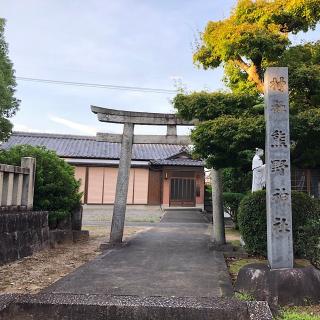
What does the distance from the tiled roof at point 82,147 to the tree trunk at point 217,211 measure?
59.8 ft

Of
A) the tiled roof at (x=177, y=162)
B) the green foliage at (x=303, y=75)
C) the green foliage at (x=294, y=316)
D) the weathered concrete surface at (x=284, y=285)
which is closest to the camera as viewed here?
the green foliage at (x=294, y=316)

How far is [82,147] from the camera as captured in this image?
30562mm

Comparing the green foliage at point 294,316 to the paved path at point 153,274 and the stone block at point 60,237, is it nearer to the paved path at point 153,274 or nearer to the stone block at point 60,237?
the paved path at point 153,274

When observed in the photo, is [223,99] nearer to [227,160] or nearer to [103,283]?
[227,160]

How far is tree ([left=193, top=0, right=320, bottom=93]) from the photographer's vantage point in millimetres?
7516

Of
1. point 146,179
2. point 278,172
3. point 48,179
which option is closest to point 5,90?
point 48,179

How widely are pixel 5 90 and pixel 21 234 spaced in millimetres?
7007

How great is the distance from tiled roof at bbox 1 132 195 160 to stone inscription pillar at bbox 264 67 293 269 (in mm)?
22767

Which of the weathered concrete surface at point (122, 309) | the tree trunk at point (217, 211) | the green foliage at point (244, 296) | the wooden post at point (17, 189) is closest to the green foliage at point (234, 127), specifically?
the tree trunk at point (217, 211)

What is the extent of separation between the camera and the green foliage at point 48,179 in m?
10.1

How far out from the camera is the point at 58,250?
32.1ft

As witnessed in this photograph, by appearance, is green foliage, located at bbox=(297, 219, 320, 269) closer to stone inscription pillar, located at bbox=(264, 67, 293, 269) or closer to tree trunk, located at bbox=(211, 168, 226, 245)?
stone inscription pillar, located at bbox=(264, 67, 293, 269)

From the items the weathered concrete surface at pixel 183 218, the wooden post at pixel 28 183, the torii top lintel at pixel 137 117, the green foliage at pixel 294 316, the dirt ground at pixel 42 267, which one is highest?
the torii top lintel at pixel 137 117

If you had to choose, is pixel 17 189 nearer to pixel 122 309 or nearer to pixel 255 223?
pixel 255 223
